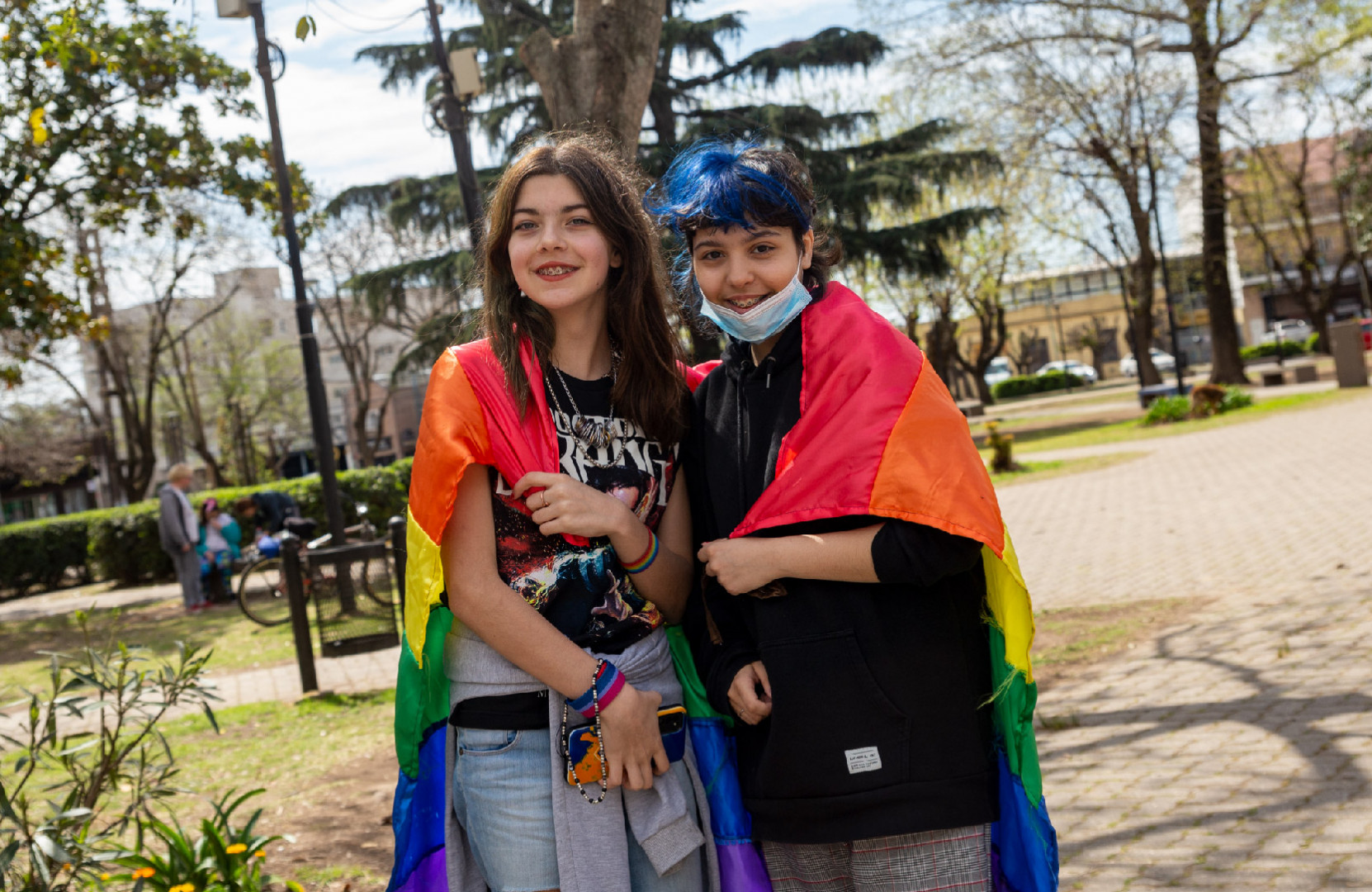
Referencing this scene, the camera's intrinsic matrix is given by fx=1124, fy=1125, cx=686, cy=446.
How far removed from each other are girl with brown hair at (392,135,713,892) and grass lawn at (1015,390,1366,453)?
64.7ft

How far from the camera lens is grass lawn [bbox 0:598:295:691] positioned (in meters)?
10.2

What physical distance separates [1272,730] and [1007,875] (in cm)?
345

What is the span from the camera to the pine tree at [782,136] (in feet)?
58.5

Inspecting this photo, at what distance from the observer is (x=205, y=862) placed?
3.56m

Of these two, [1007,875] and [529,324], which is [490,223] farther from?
[1007,875]

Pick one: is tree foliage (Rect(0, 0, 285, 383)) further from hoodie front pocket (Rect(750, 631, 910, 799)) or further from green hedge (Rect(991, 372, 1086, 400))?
green hedge (Rect(991, 372, 1086, 400))

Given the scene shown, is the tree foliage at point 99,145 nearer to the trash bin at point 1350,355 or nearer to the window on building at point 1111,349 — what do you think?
the trash bin at point 1350,355

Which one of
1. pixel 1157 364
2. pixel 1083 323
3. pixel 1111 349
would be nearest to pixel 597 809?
pixel 1157 364

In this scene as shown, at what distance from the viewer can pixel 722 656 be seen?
207cm

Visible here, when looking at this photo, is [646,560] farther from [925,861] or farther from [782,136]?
[782,136]

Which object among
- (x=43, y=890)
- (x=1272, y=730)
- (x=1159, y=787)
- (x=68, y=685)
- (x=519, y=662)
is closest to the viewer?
(x=519, y=662)

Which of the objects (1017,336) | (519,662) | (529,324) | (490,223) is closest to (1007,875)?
(519,662)

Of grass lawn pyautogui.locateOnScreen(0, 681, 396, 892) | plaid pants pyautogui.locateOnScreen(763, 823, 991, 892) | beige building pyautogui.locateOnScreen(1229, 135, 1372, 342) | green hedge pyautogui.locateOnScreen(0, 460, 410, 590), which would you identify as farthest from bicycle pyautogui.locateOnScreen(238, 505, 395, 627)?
beige building pyautogui.locateOnScreen(1229, 135, 1372, 342)

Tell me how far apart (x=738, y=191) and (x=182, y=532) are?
13481mm
